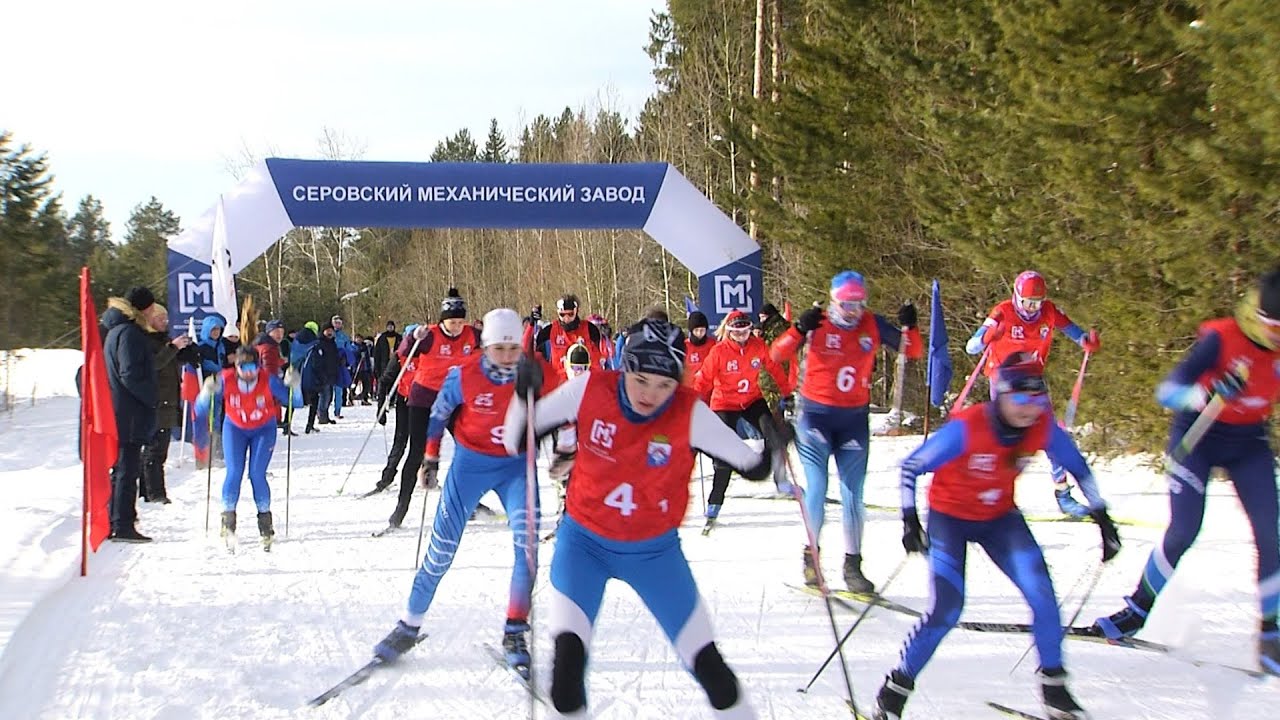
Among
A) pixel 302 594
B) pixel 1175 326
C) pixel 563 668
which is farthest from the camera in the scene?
pixel 1175 326

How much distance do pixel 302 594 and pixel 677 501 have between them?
406 cm

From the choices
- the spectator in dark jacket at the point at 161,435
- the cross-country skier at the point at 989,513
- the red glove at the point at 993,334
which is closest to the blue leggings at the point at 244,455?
the spectator in dark jacket at the point at 161,435

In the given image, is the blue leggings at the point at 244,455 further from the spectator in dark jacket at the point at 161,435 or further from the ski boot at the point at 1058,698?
the ski boot at the point at 1058,698

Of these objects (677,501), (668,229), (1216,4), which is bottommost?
(677,501)

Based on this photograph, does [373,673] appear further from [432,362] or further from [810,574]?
[432,362]

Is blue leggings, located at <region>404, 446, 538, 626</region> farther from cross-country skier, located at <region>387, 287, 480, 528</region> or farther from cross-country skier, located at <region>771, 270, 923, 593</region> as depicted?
cross-country skier, located at <region>387, 287, 480, 528</region>

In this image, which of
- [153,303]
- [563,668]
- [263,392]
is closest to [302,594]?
[263,392]

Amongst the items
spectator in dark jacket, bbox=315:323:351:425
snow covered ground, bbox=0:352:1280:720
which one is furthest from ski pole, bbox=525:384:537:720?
spectator in dark jacket, bbox=315:323:351:425

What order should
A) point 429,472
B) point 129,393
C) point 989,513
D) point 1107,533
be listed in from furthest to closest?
point 129,393
point 429,472
point 1107,533
point 989,513

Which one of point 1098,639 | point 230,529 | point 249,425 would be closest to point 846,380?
point 1098,639

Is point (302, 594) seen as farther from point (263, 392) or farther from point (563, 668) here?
point (563, 668)

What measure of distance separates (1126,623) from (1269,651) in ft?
2.22

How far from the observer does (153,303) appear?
28.9 ft

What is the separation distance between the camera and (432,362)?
930 centimetres
